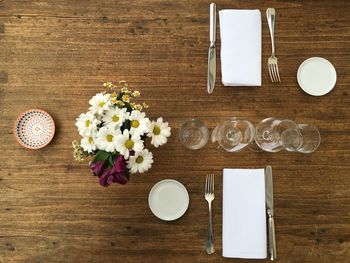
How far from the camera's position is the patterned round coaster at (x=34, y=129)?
1.12 m

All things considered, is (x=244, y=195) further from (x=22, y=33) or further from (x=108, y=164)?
(x=22, y=33)

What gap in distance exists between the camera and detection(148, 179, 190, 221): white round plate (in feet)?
3.53

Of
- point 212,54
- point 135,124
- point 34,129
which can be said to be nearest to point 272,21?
point 212,54

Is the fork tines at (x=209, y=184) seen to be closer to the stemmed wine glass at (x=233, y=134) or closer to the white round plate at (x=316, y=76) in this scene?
the stemmed wine glass at (x=233, y=134)

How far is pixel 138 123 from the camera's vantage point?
0.86m

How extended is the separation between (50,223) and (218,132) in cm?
61

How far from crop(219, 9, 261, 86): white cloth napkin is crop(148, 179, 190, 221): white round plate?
1.21 feet

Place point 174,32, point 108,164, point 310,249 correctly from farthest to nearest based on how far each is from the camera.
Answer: point 174,32 < point 310,249 < point 108,164

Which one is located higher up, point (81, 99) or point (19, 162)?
point (81, 99)

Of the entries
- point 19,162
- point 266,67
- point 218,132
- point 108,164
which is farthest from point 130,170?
point 266,67

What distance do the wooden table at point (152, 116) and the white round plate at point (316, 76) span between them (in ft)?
0.07

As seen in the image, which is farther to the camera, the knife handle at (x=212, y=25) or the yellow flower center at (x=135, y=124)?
the knife handle at (x=212, y=25)

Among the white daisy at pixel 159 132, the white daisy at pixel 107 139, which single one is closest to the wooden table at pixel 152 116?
the white daisy at pixel 159 132

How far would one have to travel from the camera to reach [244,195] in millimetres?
1066
